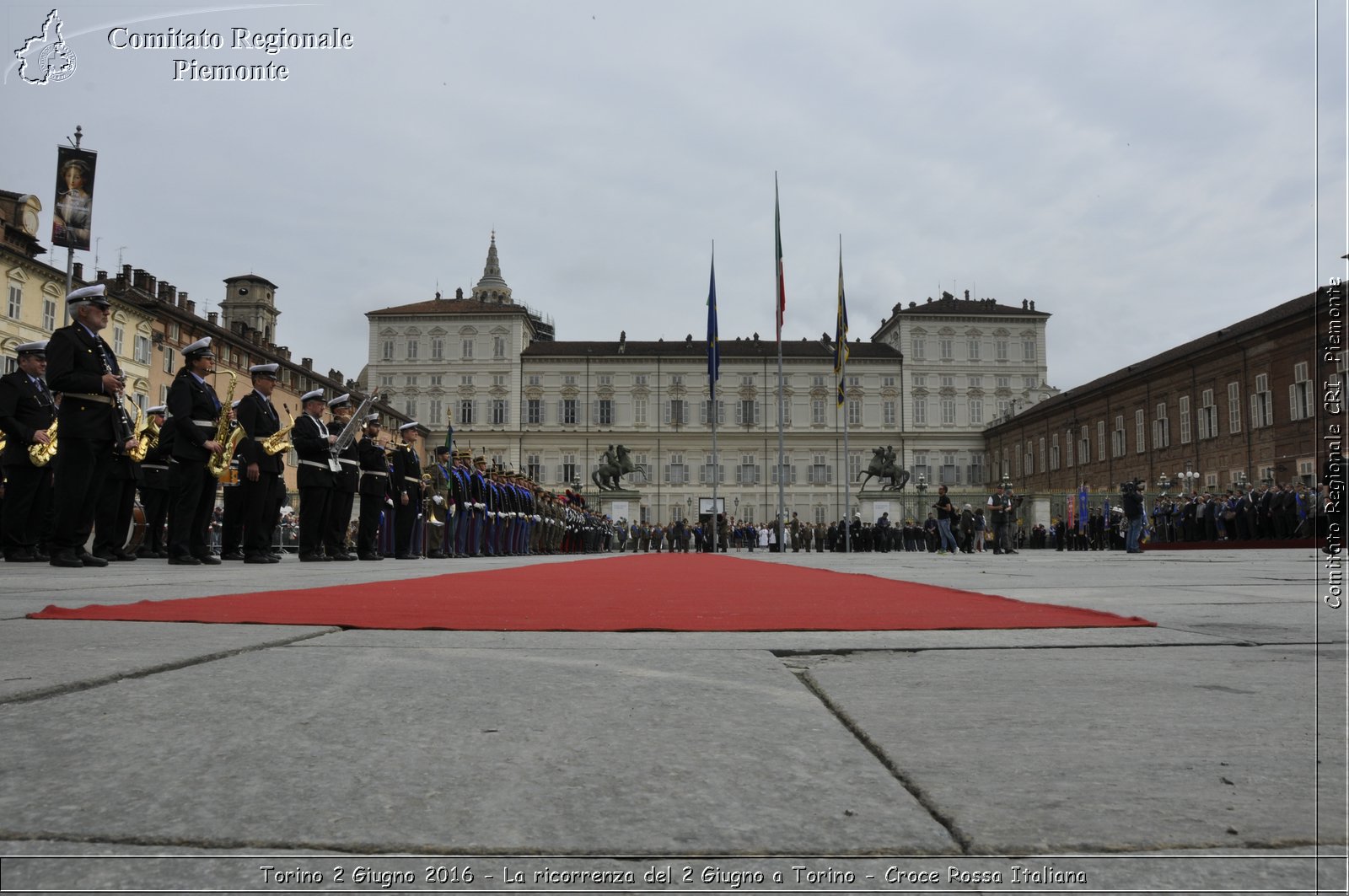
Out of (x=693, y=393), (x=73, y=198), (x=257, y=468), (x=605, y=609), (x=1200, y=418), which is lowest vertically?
(x=605, y=609)

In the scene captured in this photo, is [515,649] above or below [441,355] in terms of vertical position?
below

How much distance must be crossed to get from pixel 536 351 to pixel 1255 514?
54277mm

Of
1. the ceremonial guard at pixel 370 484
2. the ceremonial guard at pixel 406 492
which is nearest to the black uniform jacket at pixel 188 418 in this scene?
the ceremonial guard at pixel 370 484

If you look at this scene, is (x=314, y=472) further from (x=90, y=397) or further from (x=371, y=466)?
(x=90, y=397)

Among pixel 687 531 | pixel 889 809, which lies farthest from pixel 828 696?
pixel 687 531

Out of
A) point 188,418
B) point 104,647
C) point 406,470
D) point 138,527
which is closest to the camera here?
point 104,647

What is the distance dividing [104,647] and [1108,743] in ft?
7.06

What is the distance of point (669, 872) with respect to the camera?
92 cm

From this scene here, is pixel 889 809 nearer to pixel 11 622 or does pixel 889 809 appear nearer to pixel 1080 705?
pixel 1080 705

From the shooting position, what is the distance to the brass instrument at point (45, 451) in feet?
25.9

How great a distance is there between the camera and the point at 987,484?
69.4 meters

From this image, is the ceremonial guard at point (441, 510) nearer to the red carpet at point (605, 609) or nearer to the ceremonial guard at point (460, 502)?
the ceremonial guard at point (460, 502)

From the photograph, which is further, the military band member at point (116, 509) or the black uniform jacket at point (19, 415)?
the military band member at point (116, 509)

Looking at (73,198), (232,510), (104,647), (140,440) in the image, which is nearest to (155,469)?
(140,440)
